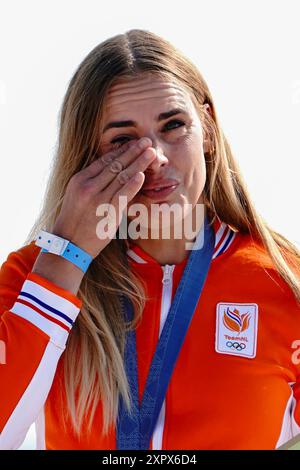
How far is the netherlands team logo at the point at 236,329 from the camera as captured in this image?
3.76 meters

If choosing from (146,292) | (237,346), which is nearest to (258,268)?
(237,346)

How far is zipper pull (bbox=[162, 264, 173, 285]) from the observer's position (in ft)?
13.0

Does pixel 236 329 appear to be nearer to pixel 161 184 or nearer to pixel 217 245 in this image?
pixel 217 245

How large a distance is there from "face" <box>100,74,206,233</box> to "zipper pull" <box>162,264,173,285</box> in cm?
29

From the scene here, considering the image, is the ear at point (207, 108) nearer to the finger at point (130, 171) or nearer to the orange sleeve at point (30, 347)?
the finger at point (130, 171)

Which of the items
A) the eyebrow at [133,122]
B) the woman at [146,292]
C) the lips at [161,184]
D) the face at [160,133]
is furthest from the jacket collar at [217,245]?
the eyebrow at [133,122]

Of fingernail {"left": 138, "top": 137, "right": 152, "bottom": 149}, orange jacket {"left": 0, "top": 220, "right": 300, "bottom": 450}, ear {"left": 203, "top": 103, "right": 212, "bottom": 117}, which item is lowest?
orange jacket {"left": 0, "top": 220, "right": 300, "bottom": 450}

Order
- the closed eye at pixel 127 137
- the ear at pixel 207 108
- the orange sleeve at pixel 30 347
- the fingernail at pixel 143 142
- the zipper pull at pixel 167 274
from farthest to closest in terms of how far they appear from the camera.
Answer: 1. the ear at pixel 207 108
2. the zipper pull at pixel 167 274
3. the closed eye at pixel 127 137
4. the fingernail at pixel 143 142
5. the orange sleeve at pixel 30 347

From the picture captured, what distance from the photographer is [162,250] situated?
4086 mm

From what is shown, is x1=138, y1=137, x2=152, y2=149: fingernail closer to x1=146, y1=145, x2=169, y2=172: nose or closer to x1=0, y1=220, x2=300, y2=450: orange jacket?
x1=146, y1=145, x2=169, y2=172: nose

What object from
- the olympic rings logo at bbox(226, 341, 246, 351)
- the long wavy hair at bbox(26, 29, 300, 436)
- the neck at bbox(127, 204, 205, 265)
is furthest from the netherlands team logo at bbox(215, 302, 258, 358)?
the neck at bbox(127, 204, 205, 265)
